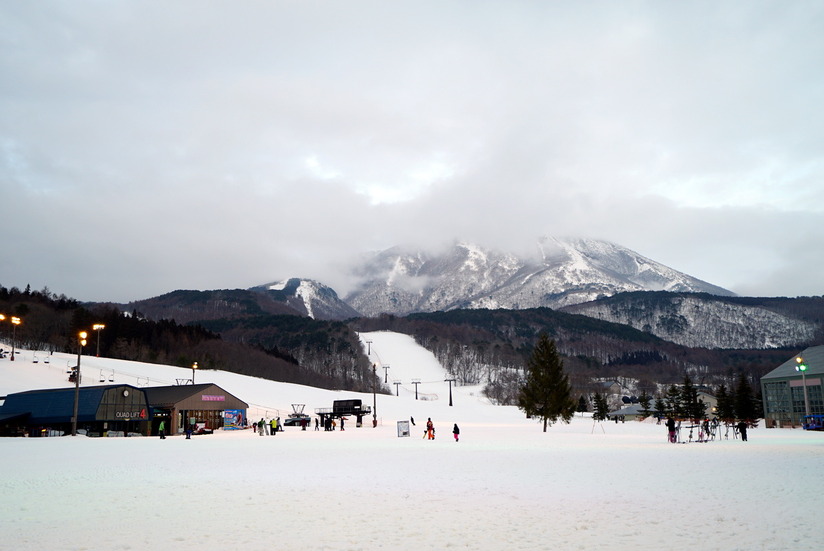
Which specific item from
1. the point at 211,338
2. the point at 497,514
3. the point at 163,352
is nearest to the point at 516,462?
the point at 497,514

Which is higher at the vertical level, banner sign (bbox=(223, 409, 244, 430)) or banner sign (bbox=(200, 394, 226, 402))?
banner sign (bbox=(200, 394, 226, 402))

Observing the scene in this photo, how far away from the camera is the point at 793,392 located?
244ft

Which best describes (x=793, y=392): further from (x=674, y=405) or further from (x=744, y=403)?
(x=674, y=405)

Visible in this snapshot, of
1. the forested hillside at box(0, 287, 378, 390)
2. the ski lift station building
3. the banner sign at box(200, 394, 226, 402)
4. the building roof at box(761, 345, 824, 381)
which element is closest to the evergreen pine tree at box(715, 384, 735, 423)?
the ski lift station building

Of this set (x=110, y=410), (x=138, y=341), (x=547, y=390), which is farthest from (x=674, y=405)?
(x=138, y=341)

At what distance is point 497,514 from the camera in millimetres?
12477

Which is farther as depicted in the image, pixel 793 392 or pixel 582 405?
pixel 582 405

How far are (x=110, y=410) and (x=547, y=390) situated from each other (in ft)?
131

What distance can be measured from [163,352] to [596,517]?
145 metres

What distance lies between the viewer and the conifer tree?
191 ft

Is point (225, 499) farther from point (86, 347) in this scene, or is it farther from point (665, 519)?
point (86, 347)

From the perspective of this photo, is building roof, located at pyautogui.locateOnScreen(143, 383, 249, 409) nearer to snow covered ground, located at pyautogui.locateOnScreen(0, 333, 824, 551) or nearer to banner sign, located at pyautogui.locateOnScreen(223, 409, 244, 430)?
banner sign, located at pyautogui.locateOnScreen(223, 409, 244, 430)

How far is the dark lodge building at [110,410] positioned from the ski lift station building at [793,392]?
64987mm

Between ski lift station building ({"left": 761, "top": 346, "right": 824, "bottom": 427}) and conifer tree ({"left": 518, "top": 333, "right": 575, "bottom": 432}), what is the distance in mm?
31663
